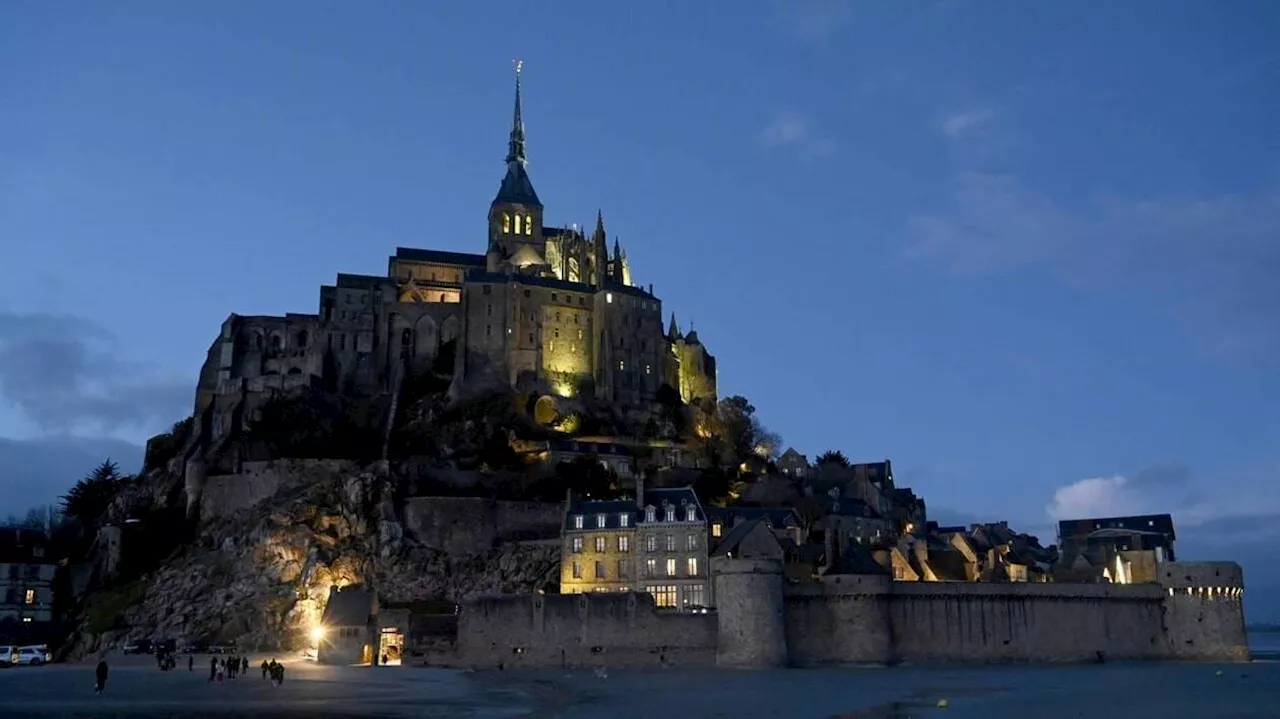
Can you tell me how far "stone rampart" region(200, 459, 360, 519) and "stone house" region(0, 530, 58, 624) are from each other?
9433mm

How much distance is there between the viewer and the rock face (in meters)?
62.2

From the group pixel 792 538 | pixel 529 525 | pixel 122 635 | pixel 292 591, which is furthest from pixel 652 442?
pixel 122 635

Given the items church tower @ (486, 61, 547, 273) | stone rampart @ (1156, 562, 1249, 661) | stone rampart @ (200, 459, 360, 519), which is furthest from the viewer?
church tower @ (486, 61, 547, 273)

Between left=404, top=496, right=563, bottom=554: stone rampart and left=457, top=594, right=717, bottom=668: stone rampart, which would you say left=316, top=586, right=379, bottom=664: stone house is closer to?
left=457, top=594, right=717, bottom=668: stone rampart

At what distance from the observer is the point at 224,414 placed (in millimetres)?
83812

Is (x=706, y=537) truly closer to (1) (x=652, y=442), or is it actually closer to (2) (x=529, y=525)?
(2) (x=529, y=525)

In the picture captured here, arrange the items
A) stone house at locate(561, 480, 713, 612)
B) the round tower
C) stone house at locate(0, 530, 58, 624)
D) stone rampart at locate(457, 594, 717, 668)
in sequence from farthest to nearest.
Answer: stone house at locate(0, 530, 58, 624) < stone house at locate(561, 480, 713, 612) < stone rampart at locate(457, 594, 717, 668) < the round tower

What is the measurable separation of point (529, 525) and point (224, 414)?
2874 cm

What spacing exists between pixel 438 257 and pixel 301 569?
4395cm

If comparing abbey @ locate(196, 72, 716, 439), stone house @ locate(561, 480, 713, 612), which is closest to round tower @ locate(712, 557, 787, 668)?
stone house @ locate(561, 480, 713, 612)

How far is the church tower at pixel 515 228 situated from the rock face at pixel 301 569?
114ft

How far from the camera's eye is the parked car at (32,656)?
5459 centimetres

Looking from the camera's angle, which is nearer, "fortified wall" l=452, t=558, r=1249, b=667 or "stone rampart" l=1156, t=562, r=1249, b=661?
"fortified wall" l=452, t=558, r=1249, b=667

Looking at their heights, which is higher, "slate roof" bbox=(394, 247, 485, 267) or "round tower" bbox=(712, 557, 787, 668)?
"slate roof" bbox=(394, 247, 485, 267)
